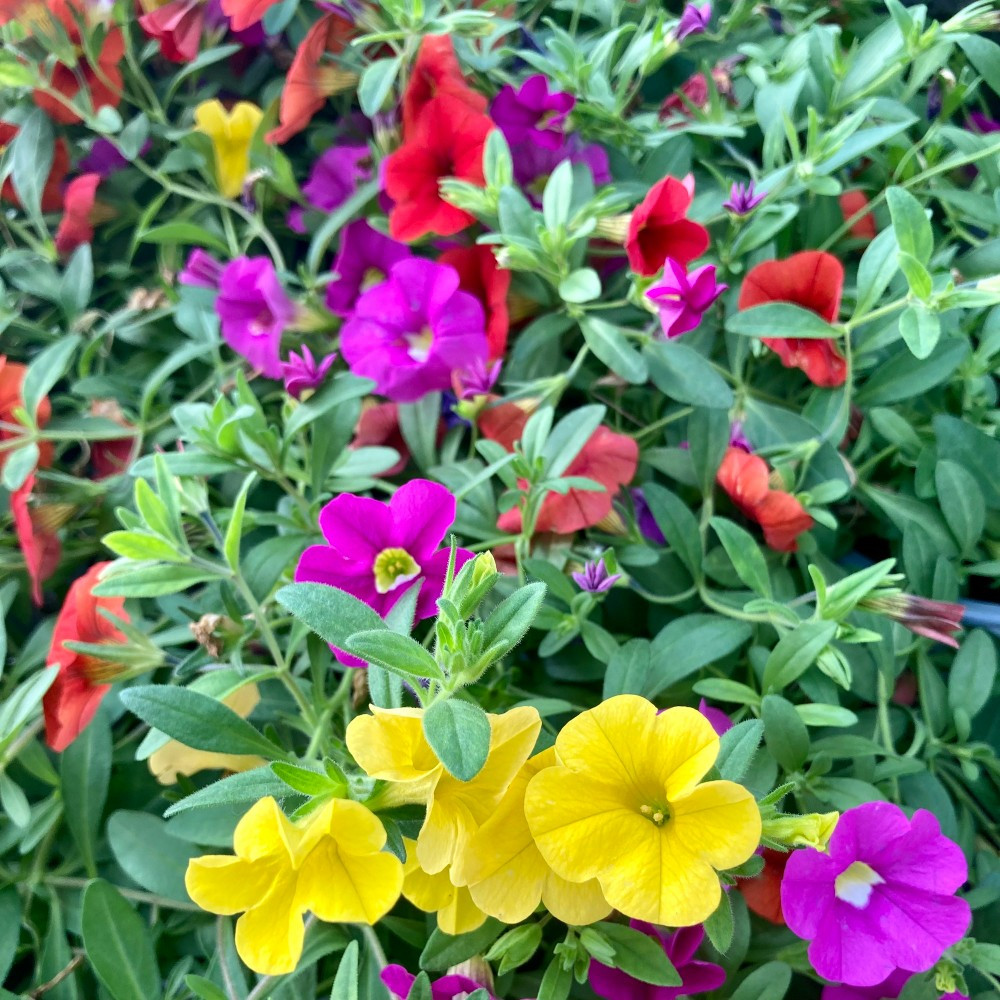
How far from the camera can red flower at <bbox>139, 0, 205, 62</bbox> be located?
3.11 ft

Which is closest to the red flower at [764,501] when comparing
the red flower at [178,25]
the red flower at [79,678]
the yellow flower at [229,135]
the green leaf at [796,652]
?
the green leaf at [796,652]

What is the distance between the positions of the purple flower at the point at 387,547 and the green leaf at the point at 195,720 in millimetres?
103

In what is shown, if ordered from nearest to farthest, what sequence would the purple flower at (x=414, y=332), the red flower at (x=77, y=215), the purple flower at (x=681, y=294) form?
1. the purple flower at (x=681, y=294)
2. the purple flower at (x=414, y=332)
3. the red flower at (x=77, y=215)

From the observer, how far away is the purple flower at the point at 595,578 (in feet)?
2.06

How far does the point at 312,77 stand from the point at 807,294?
22.1 inches

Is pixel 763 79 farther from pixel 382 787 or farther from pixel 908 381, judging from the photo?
pixel 382 787

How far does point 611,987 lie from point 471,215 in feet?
2.16

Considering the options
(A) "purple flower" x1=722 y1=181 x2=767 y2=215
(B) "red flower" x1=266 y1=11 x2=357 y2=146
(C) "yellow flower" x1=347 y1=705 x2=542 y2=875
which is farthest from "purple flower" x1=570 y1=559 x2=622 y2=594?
(B) "red flower" x1=266 y1=11 x2=357 y2=146

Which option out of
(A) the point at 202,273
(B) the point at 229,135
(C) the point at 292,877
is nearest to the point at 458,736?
(C) the point at 292,877

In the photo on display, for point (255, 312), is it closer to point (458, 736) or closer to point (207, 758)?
point (207, 758)

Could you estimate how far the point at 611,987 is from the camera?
0.57 metres

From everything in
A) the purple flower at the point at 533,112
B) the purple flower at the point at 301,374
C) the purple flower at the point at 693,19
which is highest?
the purple flower at the point at 693,19

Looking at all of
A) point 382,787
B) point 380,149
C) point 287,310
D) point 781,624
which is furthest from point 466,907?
point 380,149

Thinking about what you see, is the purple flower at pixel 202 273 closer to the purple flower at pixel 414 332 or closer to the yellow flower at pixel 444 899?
the purple flower at pixel 414 332
